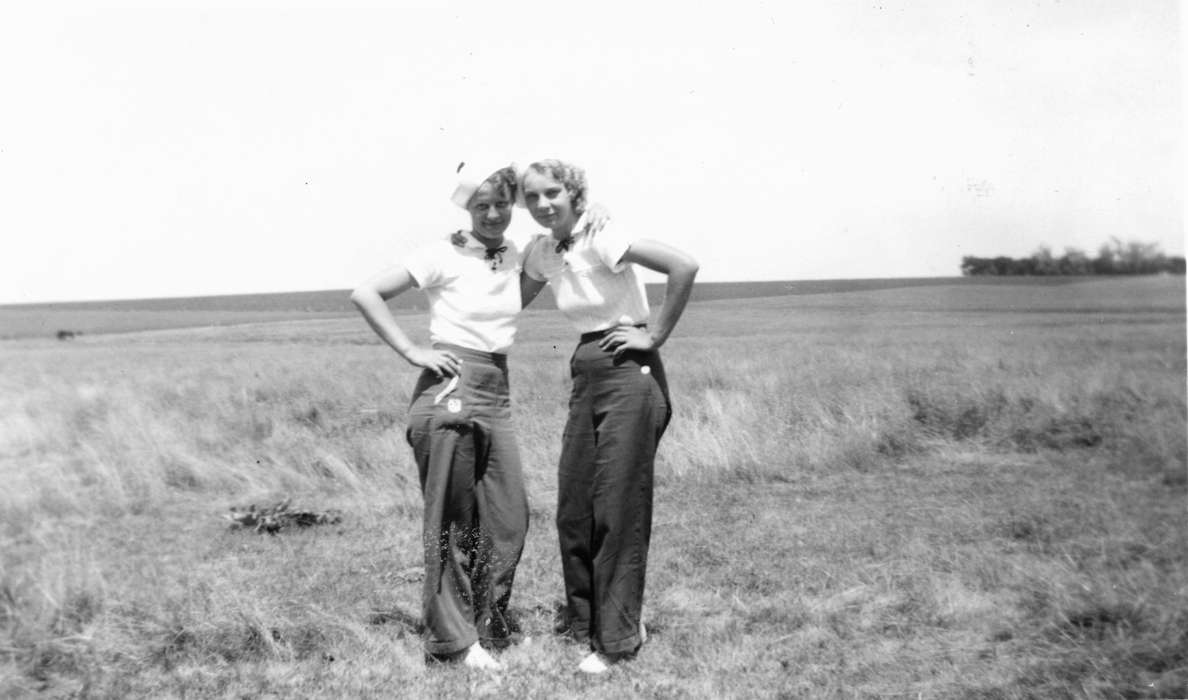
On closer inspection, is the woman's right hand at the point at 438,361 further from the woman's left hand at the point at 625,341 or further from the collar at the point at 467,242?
the woman's left hand at the point at 625,341

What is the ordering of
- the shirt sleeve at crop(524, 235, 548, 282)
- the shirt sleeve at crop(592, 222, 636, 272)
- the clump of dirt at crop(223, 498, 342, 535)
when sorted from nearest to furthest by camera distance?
the shirt sleeve at crop(592, 222, 636, 272) < the shirt sleeve at crop(524, 235, 548, 282) < the clump of dirt at crop(223, 498, 342, 535)

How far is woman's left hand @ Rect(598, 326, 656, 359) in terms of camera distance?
414 centimetres

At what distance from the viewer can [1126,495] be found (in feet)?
22.0

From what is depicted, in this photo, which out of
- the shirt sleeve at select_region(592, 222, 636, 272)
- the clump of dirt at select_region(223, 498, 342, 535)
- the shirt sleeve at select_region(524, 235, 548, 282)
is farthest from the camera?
the clump of dirt at select_region(223, 498, 342, 535)

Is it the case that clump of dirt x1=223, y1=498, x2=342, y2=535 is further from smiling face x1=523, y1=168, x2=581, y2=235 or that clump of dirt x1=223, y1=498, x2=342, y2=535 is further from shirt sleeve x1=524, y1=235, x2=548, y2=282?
smiling face x1=523, y1=168, x2=581, y2=235

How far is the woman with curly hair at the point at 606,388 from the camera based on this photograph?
4.12m

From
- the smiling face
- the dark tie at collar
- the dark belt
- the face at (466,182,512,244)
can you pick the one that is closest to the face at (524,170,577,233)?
the smiling face

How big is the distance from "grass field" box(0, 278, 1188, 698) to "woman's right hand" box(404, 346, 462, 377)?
52.2 inches

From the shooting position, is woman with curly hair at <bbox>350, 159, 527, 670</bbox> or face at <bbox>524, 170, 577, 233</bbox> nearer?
face at <bbox>524, 170, 577, 233</bbox>

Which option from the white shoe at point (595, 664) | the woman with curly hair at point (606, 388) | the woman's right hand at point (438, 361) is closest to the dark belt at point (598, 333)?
the woman with curly hair at point (606, 388)

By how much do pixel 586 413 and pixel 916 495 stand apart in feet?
14.5

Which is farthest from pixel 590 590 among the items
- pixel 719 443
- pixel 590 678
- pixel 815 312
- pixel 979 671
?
pixel 815 312

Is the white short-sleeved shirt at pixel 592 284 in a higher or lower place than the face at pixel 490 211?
lower

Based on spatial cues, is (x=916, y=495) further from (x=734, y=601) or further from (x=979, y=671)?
(x=979, y=671)
